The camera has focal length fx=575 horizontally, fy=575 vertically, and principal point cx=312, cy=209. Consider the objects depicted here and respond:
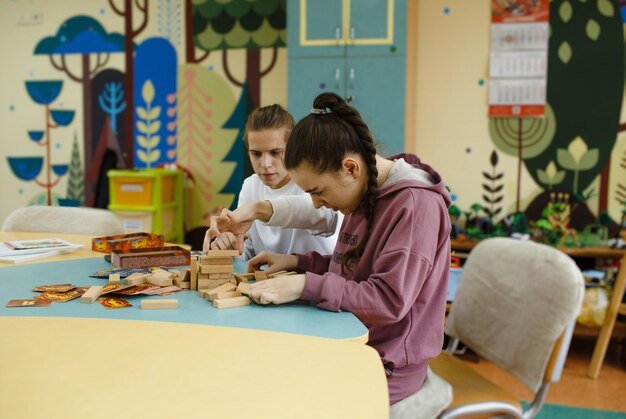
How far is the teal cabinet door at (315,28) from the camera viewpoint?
3.50m

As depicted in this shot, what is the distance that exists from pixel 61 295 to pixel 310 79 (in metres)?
2.53

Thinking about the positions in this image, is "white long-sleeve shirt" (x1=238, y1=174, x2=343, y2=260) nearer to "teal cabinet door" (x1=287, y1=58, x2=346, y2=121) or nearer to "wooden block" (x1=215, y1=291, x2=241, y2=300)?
"wooden block" (x1=215, y1=291, x2=241, y2=300)

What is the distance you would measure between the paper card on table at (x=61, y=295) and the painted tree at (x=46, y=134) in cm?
353

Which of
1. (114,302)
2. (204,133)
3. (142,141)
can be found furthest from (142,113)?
(114,302)

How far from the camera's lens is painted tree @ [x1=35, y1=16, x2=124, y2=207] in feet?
14.5

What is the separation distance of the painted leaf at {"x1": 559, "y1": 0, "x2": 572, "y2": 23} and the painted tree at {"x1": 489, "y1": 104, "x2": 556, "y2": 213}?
0.54 meters

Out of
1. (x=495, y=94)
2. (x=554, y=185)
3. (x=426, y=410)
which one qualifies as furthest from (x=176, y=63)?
(x=426, y=410)

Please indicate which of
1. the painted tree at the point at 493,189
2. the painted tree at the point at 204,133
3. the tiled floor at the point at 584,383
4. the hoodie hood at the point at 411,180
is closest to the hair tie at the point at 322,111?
the hoodie hood at the point at 411,180

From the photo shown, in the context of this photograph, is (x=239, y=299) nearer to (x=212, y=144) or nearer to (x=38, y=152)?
(x=212, y=144)

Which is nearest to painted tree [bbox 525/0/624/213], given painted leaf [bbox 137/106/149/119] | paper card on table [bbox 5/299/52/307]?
painted leaf [bbox 137/106/149/119]

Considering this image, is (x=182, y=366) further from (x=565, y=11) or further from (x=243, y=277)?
(x=565, y=11)

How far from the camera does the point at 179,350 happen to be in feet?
3.23

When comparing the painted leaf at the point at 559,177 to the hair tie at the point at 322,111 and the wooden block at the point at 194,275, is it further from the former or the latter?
the wooden block at the point at 194,275

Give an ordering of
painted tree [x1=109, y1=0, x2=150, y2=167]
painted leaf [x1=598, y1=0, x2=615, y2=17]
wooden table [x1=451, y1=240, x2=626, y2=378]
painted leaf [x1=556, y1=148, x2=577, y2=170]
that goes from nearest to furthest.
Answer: wooden table [x1=451, y1=240, x2=626, y2=378] → painted leaf [x1=598, y1=0, x2=615, y2=17] → painted leaf [x1=556, y1=148, x2=577, y2=170] → painted tree [x1=109, y1=0, x2=150, y2=167]
